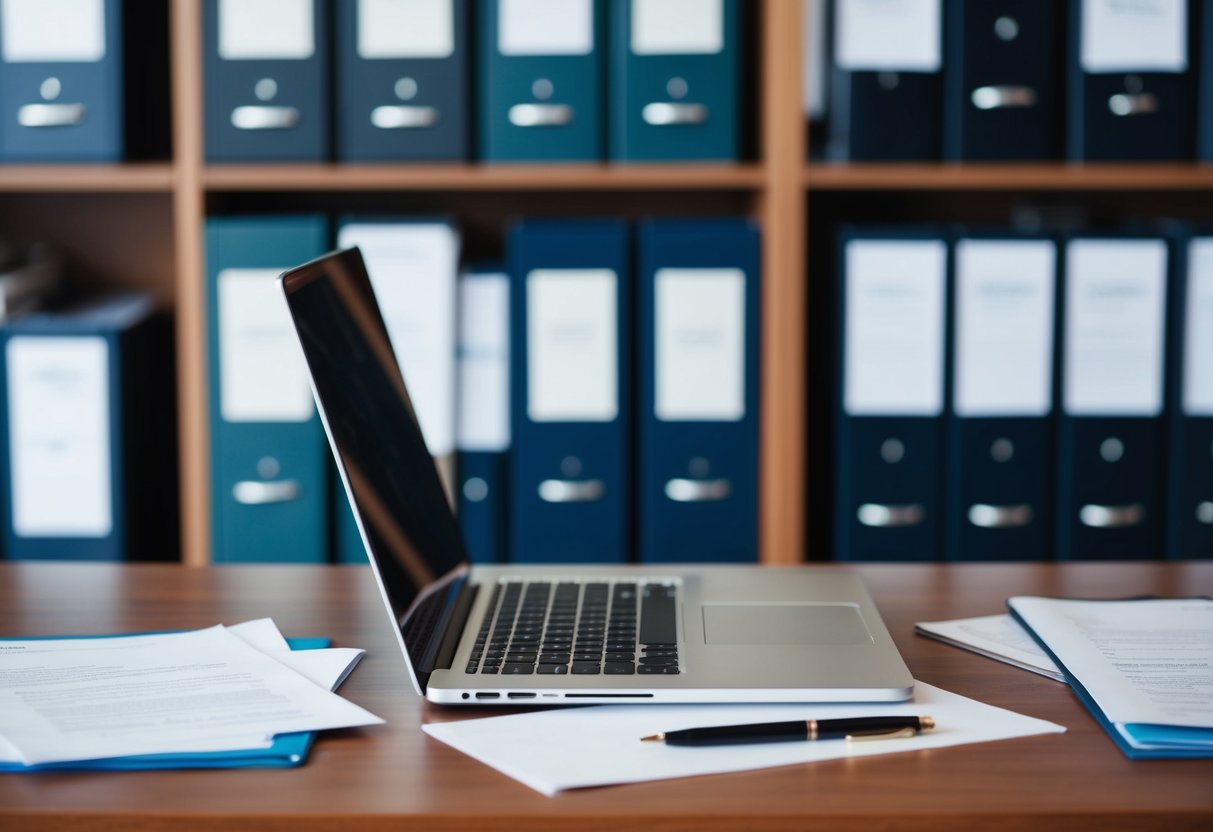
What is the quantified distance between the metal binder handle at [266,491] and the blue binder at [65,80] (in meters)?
0.47

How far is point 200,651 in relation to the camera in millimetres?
870

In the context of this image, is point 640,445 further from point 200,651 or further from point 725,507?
point 200,651

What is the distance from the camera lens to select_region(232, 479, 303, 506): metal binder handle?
178cm

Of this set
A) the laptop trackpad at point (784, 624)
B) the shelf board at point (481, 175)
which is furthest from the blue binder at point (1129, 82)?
the laptop trackpad at point (784, 624)

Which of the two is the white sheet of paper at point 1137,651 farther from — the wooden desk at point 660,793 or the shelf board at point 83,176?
the shelf board at point 83,176

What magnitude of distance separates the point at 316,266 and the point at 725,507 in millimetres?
1004

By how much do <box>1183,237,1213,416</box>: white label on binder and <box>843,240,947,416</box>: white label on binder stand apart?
320mm

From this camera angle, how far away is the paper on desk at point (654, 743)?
2.28 feet

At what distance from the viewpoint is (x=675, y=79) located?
175 centimetres

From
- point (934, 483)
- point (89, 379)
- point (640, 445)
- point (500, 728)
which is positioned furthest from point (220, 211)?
point (500, 728)

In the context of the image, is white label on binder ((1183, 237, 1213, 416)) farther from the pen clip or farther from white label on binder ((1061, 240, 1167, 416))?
the pen clip

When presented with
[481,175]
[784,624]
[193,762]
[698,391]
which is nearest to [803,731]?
[784,624]

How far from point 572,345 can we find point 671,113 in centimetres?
33

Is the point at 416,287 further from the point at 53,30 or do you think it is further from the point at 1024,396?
the point at 1024,396
